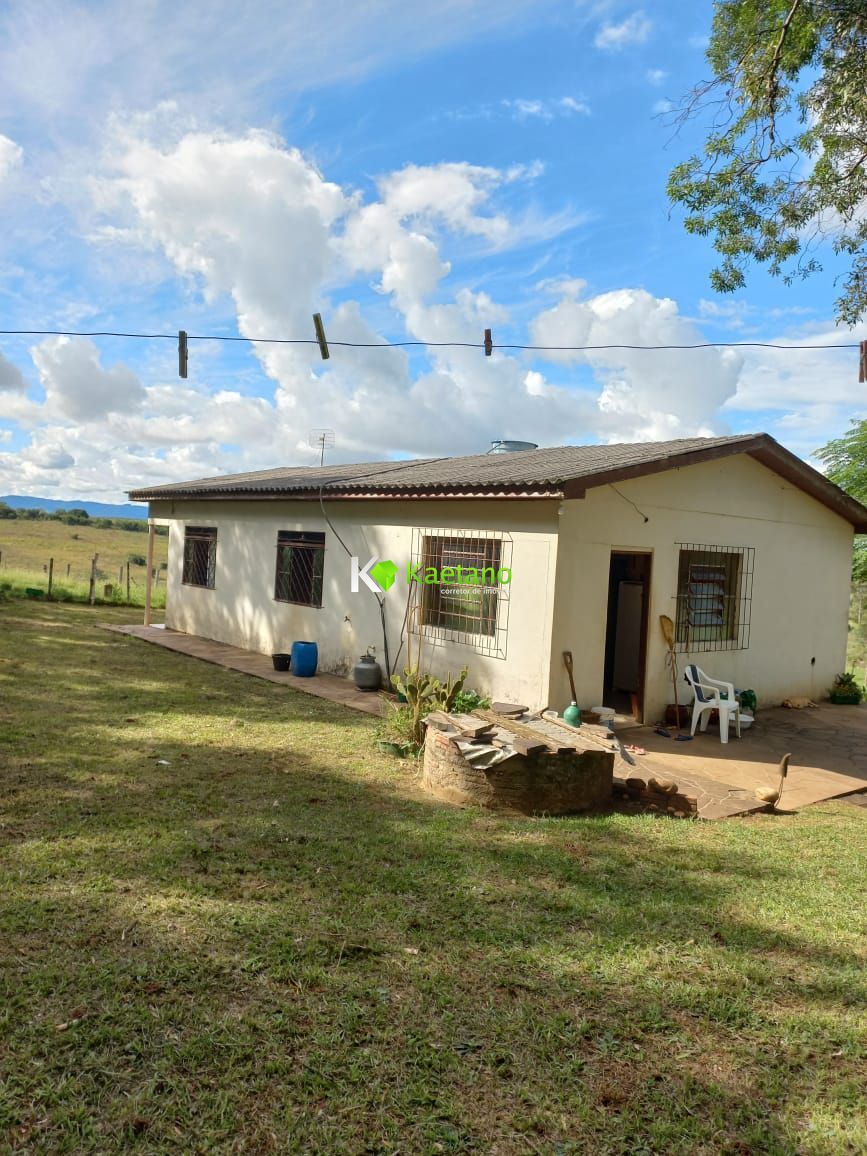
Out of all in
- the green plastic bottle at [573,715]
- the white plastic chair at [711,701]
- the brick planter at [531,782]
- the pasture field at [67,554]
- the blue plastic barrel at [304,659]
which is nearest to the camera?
the brick planter at [531,782]

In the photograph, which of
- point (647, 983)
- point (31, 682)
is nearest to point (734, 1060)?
point (647, 983)

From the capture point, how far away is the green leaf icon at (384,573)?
10328 millimetres

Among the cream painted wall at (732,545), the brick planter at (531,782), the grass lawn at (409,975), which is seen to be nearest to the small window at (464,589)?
the cream painted wall at (732,545)

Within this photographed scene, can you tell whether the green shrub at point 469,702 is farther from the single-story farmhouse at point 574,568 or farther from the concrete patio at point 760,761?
the concrete patio at point 760,761

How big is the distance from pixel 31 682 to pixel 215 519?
583 cm

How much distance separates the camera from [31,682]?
9.40 meters

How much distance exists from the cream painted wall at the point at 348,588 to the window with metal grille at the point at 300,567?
15 centimetres

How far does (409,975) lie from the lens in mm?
3229

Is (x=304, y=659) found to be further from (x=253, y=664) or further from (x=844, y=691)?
(x=844, y=691)

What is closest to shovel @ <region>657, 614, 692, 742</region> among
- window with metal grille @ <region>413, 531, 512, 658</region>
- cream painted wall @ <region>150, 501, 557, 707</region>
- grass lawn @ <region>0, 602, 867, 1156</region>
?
cream painted wall @ <region>150, 501, 557, 707</region>

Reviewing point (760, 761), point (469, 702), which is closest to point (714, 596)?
point (760, 761)

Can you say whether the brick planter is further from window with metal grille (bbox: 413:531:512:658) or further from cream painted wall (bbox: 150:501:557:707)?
window with metal grille (bbox: 413:531:512:658)

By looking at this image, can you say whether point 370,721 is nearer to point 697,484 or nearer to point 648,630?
point 648,630

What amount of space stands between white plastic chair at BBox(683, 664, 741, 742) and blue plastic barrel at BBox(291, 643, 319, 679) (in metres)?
5.37
